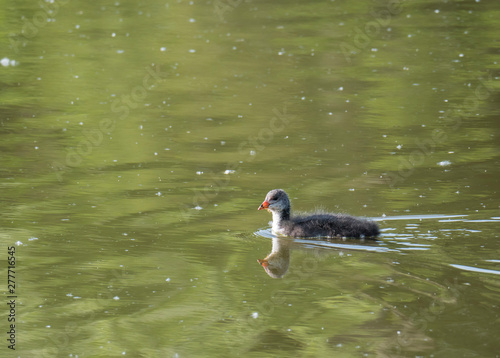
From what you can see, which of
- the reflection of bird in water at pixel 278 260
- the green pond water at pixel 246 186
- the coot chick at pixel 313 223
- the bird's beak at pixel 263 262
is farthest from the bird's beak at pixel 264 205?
the bird's beak at pixel 263 262

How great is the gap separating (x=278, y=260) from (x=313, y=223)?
0.82 meters

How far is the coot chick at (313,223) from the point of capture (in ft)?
32.3

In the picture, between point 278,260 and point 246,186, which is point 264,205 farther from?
point 246,186

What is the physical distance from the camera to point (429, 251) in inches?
364

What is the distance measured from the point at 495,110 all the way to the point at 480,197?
4880mm

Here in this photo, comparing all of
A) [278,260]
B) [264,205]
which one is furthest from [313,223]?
[278,260]

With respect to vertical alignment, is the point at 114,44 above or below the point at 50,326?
above

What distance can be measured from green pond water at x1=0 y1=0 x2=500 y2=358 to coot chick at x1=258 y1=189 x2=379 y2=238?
0.14 metres

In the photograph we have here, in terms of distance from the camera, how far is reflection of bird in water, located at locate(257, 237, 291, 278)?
914 cm

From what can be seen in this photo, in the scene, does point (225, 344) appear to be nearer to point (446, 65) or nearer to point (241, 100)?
point (241, 100)

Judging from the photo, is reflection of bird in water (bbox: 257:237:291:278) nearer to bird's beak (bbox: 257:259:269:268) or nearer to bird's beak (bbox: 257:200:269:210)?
bird's beak (bbox: 257:259:269:268)

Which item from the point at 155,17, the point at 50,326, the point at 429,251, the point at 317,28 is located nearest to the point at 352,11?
the point at 317,28

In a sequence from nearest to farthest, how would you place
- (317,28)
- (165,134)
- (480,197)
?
(480,197)
(165,134)
(317,28)

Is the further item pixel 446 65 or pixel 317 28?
pixel 317 28
